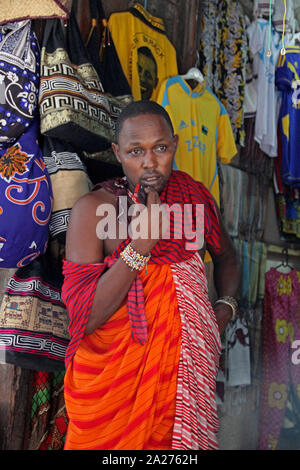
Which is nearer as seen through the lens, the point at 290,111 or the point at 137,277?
the point at 137,277

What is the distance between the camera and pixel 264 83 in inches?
166

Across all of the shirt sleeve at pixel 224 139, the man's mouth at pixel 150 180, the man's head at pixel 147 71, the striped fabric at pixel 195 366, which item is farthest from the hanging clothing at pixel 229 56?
the striped fabric at pixel 195 366

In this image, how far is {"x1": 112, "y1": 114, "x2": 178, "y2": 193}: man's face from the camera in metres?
1.84

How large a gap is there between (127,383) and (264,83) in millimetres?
3332

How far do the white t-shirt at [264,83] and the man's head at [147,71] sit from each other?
134cm

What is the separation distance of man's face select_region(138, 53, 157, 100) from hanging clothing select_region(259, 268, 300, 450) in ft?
6.76

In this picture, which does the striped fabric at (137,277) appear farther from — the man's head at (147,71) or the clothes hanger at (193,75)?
the clothes hanger at (193,75)

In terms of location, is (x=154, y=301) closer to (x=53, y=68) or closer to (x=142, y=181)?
(x=142, y=181)

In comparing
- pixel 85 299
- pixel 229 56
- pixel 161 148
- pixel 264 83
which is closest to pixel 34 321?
pixel 85 299

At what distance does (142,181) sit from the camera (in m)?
1.85

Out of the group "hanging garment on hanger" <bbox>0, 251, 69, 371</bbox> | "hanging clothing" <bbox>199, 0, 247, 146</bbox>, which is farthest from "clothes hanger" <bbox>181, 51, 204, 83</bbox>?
"hanging garment on hanger" <bbox>0, 251, 69, 371</bbox>

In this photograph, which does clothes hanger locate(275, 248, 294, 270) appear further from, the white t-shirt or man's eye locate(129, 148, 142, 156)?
man's eye locate(129, 148, 142, 156)

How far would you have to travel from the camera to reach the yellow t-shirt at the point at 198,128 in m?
3.17

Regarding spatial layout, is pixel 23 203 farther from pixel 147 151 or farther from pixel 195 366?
pixel 195 366
